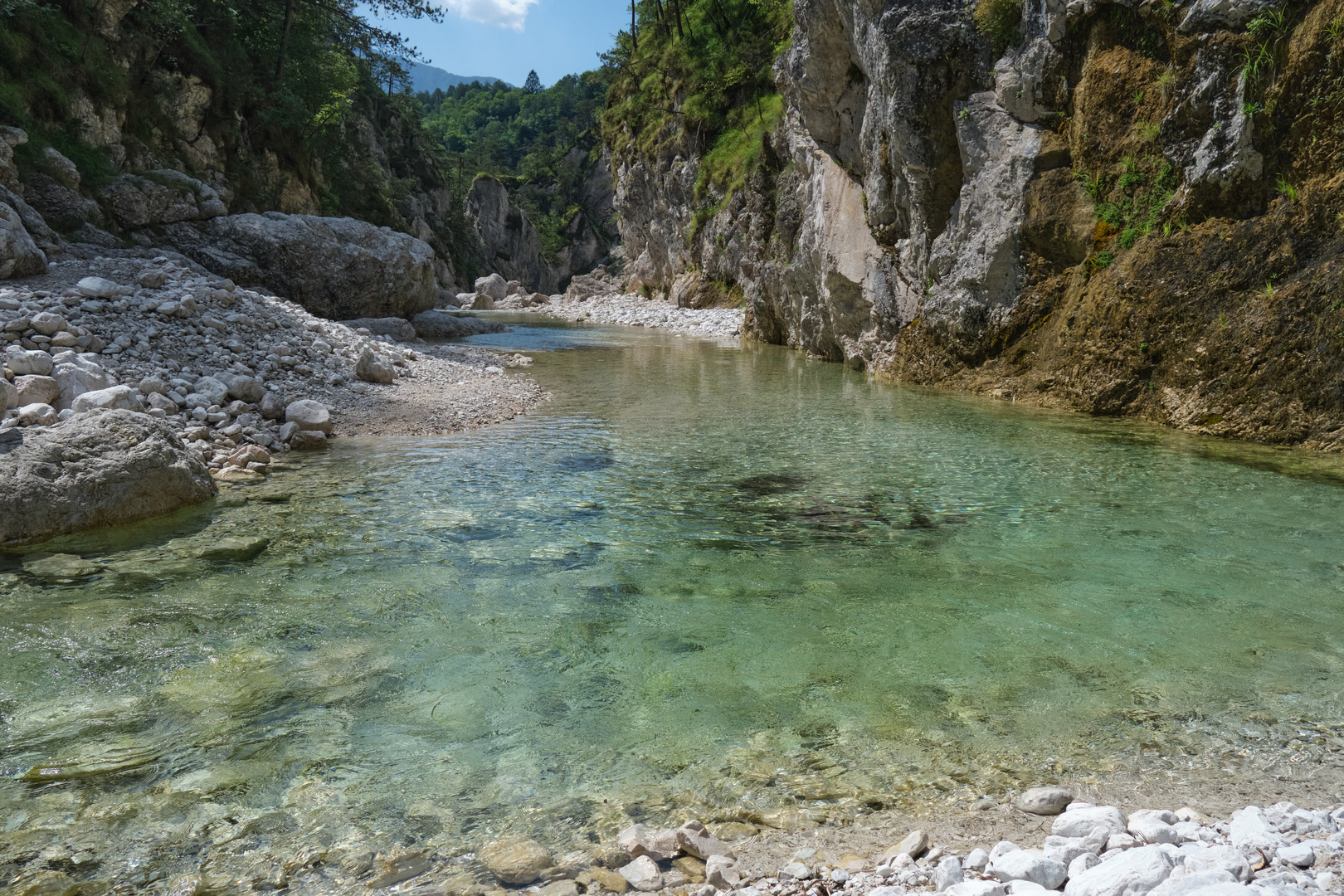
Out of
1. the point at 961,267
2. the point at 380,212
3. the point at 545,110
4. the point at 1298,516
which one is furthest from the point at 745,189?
the point at 545,110

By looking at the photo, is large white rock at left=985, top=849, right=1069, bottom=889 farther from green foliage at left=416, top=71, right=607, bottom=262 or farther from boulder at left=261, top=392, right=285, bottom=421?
green foliage at left=416, top=71, right=607, bottom=262

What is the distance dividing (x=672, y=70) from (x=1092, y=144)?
117ft

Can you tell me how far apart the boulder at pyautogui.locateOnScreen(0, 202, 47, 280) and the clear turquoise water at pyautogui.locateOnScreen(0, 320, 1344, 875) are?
22.7 feet

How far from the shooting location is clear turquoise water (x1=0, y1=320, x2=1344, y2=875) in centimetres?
317

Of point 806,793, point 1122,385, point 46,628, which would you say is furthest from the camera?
point 1122,385

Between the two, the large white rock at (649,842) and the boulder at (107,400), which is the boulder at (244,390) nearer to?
the boulder at (107,400)

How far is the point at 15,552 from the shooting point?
5.60m

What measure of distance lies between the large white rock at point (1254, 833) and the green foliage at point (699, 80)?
28212mm

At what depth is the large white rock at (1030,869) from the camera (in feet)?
7.79

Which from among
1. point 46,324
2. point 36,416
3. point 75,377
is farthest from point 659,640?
point 46,324

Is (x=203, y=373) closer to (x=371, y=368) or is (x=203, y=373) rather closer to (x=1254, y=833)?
(x=371, y=368)

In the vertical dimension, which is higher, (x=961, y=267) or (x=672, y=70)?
(x=672, y=70)

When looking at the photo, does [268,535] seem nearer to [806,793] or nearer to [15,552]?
[15,552]

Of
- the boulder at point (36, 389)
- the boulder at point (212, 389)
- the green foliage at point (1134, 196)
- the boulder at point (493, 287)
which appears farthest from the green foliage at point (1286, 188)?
the boulder at point (493, 287)
